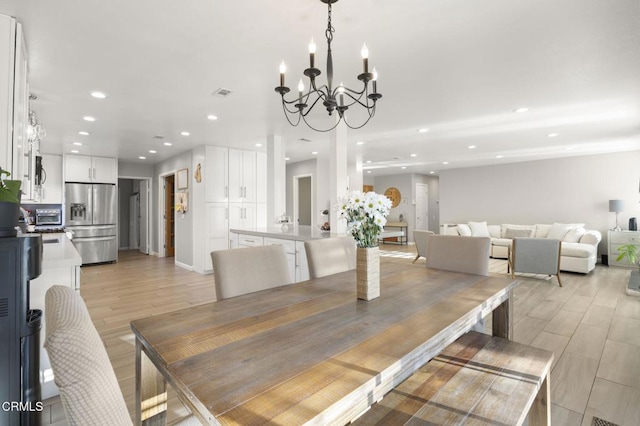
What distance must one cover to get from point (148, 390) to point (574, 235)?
7.57 metres

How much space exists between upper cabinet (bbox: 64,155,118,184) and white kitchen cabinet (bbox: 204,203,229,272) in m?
2.92

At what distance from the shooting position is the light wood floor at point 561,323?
1.94 meters

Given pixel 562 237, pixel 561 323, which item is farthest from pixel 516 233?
pixel 561 323

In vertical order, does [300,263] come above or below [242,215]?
below

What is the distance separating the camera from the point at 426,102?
3600mm

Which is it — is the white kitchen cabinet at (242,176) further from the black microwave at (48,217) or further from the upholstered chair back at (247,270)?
the upholstered chair back at (247,270)

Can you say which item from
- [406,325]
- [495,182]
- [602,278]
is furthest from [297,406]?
[495,182]

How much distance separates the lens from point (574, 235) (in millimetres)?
6191

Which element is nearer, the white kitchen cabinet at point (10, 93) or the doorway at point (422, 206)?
the white kitchen cabinet at point (10, 93)

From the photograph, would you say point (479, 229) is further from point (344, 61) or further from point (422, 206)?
point (344, 61)

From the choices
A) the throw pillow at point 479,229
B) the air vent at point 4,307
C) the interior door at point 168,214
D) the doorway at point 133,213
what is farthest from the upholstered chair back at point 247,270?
the doorway at point 133,213

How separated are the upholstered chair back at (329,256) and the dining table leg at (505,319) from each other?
0.95 metres

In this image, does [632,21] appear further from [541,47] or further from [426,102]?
[426,102]

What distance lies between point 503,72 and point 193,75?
9.05ft
